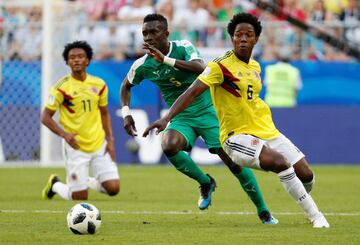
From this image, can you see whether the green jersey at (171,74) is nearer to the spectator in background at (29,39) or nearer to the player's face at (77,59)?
the player's face at (77,59)

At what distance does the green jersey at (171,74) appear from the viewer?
12023 millimetres

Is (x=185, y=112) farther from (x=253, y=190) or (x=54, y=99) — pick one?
(x=54, y=99)

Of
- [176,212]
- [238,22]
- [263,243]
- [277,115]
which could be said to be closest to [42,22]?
[277,115]

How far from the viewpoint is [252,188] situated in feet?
37.4

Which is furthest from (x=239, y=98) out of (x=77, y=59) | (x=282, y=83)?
(x=282, y=83)

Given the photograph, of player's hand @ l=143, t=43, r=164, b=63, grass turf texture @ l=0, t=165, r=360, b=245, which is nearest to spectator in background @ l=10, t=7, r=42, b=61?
grass turf texture @ l=0, t=165, r=360, b=245

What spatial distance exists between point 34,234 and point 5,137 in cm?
1343

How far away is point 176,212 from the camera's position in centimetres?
1243

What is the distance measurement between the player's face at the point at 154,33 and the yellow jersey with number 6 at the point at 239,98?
1426 mm

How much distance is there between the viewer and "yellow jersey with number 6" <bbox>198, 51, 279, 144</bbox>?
34.4 feet

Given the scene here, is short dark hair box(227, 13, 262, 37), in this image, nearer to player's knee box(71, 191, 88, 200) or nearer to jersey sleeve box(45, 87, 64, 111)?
jersey sleeve box(45, 87, 64, 111)

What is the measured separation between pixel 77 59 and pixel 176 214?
3.80 meters

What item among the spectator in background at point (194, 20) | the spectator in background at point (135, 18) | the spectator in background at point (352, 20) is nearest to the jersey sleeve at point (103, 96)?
the spectator in background at point (135, 18)

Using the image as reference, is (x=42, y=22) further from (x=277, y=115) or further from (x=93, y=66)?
(x=277, y=115)
